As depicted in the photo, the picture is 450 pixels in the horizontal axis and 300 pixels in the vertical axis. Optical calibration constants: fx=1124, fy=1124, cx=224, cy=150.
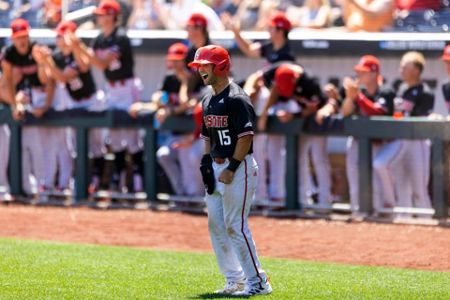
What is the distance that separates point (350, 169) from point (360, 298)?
14.9 feet

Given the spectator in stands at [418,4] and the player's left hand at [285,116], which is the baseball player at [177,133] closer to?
the player's left hand at [285,116]

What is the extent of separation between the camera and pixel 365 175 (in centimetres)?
1112

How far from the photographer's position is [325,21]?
1340 cm

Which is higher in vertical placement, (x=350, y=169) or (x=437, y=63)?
(x=437, y=63)

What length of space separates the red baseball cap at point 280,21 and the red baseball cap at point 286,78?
1.70 feet

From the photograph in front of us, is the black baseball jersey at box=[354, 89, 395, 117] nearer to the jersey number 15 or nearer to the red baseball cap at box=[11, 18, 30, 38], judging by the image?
the red baseball cap at box=[11, 18, 30, 38]

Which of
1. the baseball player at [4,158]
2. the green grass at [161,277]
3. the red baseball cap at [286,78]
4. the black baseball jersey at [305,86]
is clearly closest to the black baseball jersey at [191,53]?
the black baseball jersey at [305,86]

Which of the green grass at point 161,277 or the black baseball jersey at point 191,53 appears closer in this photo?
the green grass at point 161,277

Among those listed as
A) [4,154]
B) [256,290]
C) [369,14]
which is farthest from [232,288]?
[4,154]

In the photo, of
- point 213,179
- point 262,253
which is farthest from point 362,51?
point 213,179

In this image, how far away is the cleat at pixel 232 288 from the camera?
7.03 m

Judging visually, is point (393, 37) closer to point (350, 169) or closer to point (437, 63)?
point (437, 63)

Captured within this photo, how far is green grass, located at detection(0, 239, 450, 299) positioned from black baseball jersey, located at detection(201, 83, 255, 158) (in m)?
0.95

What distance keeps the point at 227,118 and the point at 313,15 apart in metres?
6.86
